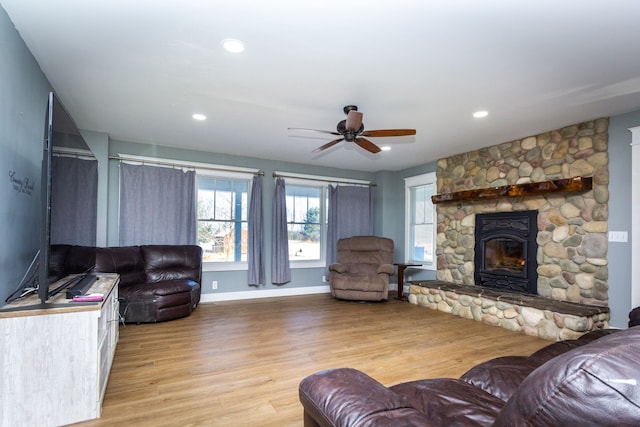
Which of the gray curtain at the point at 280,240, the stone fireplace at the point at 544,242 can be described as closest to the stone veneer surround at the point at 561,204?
the stone fireplace at the point at 544,242

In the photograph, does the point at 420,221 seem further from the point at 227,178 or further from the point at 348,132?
the point at 227,178

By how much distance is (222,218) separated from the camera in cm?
563

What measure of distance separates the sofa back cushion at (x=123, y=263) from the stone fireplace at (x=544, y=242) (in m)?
4.13

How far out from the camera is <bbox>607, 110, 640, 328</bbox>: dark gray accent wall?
353 cm

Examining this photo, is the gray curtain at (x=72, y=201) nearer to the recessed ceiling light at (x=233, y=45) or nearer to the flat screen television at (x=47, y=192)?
the flat screen television at (x=47, y=192)

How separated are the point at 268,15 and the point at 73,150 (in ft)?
5.76

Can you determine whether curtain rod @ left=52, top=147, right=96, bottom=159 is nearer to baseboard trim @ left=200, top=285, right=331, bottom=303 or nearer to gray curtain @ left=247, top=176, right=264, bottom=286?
gray curtain @ left=247, top=176, right=264, bottom=286

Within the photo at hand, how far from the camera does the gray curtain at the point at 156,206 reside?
4.83 m

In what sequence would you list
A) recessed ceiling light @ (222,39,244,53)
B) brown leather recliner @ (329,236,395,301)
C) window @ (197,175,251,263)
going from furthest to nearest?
window @ (197,175,251,263)
brown leather recliner @ (329,236,395,301)
recessed ceiling light @ (222,39,244,53)

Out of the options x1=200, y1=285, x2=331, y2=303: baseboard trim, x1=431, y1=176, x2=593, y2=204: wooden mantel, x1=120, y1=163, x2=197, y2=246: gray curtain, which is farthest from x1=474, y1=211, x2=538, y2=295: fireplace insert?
x1=120, y1=163, x2=197, y2=246: gray curtain

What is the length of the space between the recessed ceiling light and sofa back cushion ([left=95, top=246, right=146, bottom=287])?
321 cm

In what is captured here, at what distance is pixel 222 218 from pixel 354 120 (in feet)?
10.8

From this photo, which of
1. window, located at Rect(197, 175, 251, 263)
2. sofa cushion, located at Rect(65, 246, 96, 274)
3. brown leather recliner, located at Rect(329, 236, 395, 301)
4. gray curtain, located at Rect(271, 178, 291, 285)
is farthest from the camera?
gray curtain, located at Rect(271, 178, 291, 285)

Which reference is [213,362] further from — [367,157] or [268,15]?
[367,157]
